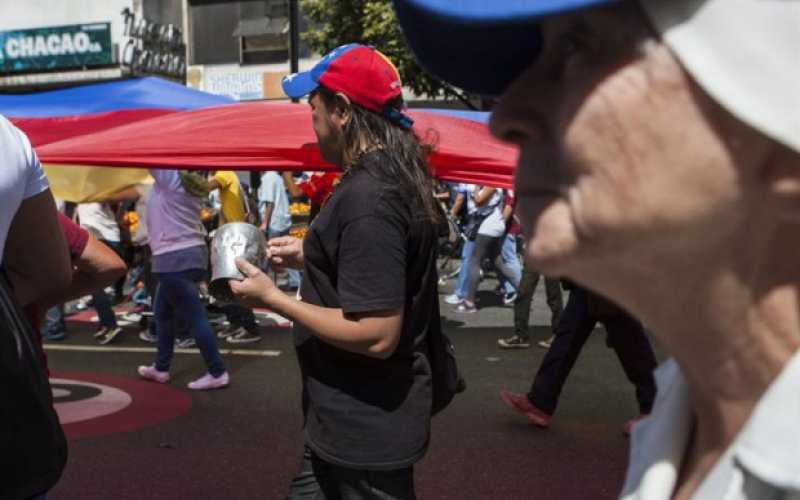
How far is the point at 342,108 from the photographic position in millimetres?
2602

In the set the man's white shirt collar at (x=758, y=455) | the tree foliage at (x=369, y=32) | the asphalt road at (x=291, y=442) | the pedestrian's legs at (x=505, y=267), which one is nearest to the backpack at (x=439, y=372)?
the man's white shirt collar at (x=758, y=455)

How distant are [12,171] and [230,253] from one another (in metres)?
0.90

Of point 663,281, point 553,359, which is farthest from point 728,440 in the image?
point 553,359

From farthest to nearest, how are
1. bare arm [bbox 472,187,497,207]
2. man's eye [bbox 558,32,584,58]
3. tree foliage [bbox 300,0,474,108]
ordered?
1. tree foliage [bbox 300,0,474,108]
2. bare arm [bbox 472,187,497,207]
3. man's eye [bbox 558,32,584,58]

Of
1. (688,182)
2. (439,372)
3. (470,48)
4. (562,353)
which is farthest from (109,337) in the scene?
(688,182)

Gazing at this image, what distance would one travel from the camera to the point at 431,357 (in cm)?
265

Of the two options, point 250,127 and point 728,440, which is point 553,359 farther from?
point 728,440

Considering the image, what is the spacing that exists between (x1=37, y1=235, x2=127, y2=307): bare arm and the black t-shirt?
1.97ft

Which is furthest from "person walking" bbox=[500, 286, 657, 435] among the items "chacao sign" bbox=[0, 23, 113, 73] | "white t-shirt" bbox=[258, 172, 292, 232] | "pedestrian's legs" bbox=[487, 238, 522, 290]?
"chacao sign" bbox=[0, 23, 113, 73]

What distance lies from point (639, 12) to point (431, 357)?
1961mm

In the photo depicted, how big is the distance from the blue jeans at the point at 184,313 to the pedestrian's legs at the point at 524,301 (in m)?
2.58

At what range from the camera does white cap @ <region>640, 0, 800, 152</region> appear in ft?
2.27

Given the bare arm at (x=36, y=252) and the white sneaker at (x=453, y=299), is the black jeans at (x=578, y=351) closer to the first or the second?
the bare arm at (x=36, y=252)

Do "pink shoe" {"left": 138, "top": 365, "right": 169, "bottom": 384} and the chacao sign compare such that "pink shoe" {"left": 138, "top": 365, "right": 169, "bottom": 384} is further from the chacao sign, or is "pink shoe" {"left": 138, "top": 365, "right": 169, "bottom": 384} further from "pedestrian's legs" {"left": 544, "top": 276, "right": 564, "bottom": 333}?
the chacao sign
